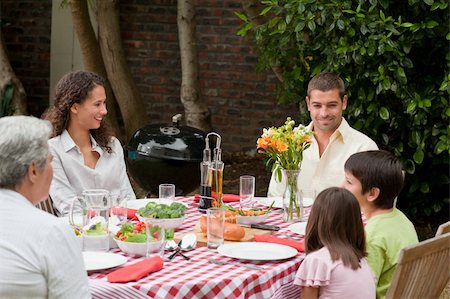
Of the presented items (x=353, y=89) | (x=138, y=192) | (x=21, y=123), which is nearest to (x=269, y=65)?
(x=353, y=89)

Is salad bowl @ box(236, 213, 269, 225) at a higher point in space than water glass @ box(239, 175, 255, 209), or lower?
lower

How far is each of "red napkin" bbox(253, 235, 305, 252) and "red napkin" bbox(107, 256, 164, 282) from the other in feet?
1.84

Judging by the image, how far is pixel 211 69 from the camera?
8086 mm

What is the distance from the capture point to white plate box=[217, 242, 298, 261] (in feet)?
10.5

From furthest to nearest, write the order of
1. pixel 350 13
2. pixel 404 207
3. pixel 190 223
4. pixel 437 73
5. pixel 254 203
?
pixel 404 207, pixel 437 73, pixel 350 13, pixel 254 203, pixel 190 223

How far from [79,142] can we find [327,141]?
4.28ft

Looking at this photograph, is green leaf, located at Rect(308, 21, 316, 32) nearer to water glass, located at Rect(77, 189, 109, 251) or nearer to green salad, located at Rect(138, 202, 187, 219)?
green salad, located at Rect(138, 202, 187, 219)

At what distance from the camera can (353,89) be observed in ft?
19.5

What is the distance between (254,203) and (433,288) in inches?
46.5

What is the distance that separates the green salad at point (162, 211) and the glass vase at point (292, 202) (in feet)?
1.74

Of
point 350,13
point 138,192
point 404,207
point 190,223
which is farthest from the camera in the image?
point 138,192

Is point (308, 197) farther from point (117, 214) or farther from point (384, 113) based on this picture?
point (384, 113)

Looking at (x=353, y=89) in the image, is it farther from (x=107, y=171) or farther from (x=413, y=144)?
(x=107, y=171)

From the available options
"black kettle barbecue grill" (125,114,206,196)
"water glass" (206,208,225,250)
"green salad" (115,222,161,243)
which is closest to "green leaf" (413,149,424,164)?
"black kettle barbecue grill" (125,114,206,196)
